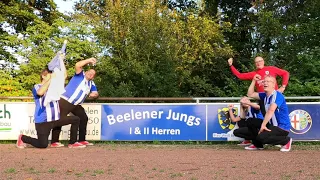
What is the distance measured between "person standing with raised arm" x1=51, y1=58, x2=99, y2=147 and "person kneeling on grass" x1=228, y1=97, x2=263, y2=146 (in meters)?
3.50

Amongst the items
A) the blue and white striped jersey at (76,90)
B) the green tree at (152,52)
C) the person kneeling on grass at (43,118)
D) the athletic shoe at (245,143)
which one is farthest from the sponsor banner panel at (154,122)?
the green tree at (152,52)

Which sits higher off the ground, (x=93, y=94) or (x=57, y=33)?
(x=57, y=33)

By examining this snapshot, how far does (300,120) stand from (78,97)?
546cm

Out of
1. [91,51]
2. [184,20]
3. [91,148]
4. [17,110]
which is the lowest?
[91,148]

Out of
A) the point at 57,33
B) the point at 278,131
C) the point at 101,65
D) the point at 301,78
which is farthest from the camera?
the point at 57,33

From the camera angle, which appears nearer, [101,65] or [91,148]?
[91,148]

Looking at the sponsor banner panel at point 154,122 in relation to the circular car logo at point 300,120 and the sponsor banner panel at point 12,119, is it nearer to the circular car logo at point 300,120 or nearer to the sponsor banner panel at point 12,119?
the sponsor banner panel at point 12,119

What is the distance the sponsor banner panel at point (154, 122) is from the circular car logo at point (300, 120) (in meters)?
2.20

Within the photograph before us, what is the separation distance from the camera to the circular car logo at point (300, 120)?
10703 mm

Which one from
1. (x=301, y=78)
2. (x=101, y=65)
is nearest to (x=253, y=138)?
(x=301, y=78)

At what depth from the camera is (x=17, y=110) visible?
11.0 m

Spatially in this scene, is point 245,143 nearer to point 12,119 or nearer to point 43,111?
point 43,111

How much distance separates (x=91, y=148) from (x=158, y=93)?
19.0 feet

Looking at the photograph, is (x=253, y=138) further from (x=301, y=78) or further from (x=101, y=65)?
(x=101, y=65)
